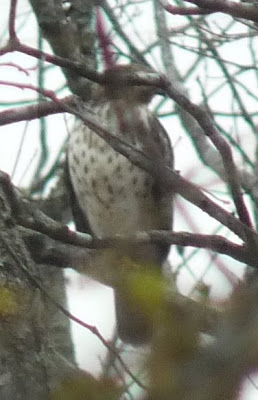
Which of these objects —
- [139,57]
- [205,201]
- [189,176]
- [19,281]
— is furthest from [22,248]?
[189,176]

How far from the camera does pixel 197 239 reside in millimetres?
1200

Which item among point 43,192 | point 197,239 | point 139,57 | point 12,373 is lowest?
point 12,373

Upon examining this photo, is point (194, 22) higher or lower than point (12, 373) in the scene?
higher

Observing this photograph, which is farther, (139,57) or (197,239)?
(139,57)

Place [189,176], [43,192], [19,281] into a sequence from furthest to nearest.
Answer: [43,192], [19,281], [189,176]

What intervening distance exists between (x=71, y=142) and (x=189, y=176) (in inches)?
120

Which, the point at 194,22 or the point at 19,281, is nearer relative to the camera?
the point at 19,281

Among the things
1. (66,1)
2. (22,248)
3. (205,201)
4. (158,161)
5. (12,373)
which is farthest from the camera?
(66,1)

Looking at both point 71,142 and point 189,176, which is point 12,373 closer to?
point 189,176

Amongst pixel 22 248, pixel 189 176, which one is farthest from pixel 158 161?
pixel 22 248

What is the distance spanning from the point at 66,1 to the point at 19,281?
6.10 ft

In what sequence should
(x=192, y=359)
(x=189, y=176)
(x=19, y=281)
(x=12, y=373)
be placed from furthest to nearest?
(x=19, y=281), (x=12, y=373), (x=189, y=176), (x=192, y=359)

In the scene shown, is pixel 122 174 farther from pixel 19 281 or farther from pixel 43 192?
pixel 19 281

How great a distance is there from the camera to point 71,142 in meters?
3.93
